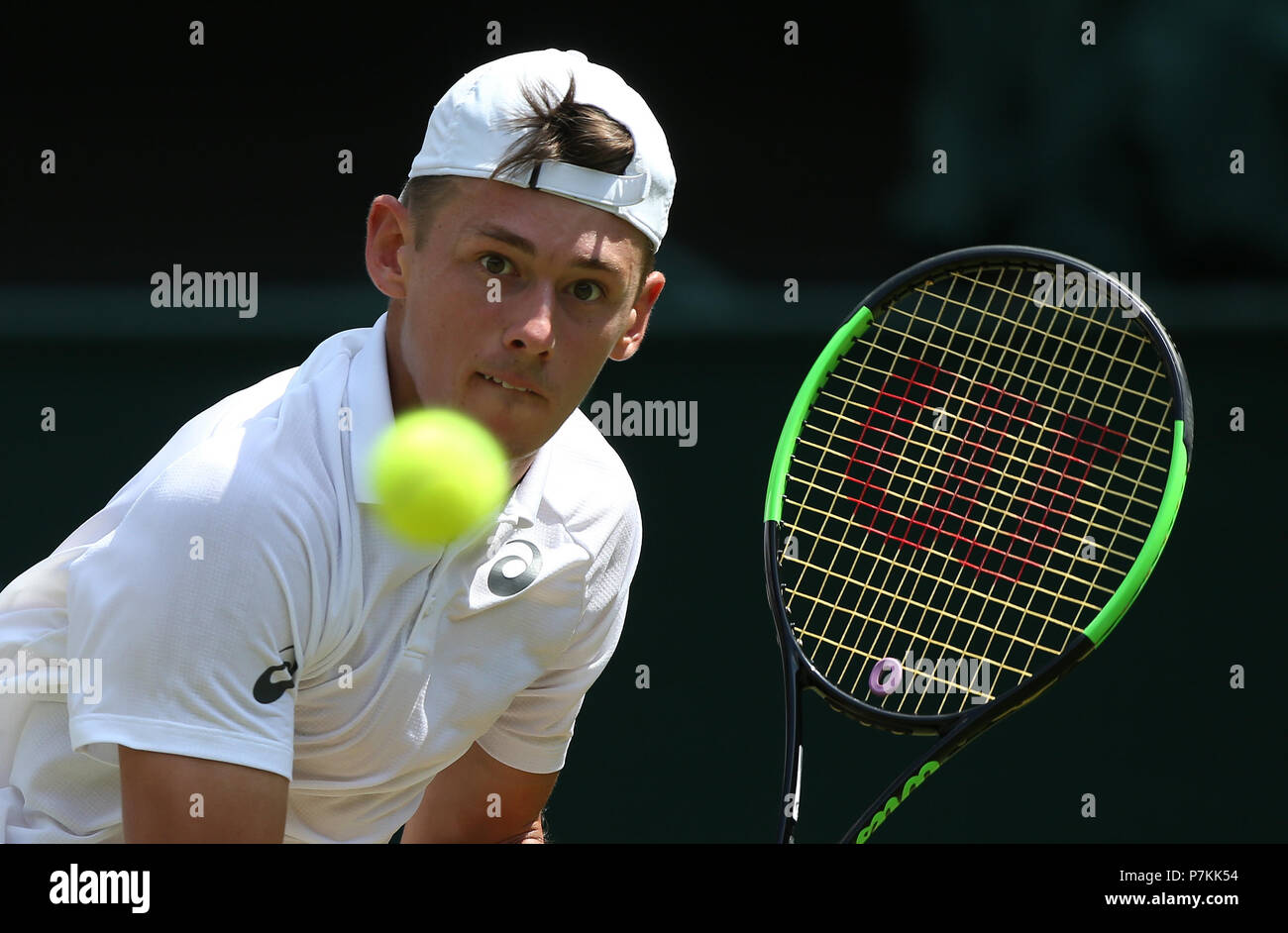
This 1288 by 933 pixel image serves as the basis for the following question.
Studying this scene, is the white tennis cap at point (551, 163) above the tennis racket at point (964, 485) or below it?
above

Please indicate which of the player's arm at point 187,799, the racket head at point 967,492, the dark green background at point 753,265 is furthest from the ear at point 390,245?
the dark green background at point 753,265

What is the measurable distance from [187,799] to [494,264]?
2.12 feet

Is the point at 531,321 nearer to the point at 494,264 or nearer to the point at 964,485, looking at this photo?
the point at 494,264

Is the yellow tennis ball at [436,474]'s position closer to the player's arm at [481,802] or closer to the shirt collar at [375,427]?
the shirt collar at [375,427]

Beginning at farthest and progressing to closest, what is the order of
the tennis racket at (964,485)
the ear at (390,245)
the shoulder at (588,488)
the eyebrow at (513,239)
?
the tennis racket at (964,485) → the shoulder at (588,488) → the ear at (390,245) → the eyebrow at (513,239)

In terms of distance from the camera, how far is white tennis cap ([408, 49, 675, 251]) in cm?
191

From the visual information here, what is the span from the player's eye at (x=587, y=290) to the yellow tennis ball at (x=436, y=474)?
0.18m

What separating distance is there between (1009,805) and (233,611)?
7.87 feet

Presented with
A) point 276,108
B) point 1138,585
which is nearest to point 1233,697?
point 1138,585

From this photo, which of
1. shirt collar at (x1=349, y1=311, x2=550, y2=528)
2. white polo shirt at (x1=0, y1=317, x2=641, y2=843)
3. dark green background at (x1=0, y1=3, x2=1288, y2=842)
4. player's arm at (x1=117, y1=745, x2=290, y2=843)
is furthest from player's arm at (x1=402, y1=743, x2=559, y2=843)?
dark green background at (x1=0, y1=3, x2=1288, y2=842)

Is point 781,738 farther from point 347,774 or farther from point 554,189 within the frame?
point 554,189

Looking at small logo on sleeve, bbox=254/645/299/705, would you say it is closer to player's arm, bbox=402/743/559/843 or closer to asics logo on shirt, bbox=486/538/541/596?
asics logo on shirt, bbox=486/538/541/596

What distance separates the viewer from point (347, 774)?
2.08 m

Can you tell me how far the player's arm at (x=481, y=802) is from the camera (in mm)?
2488
